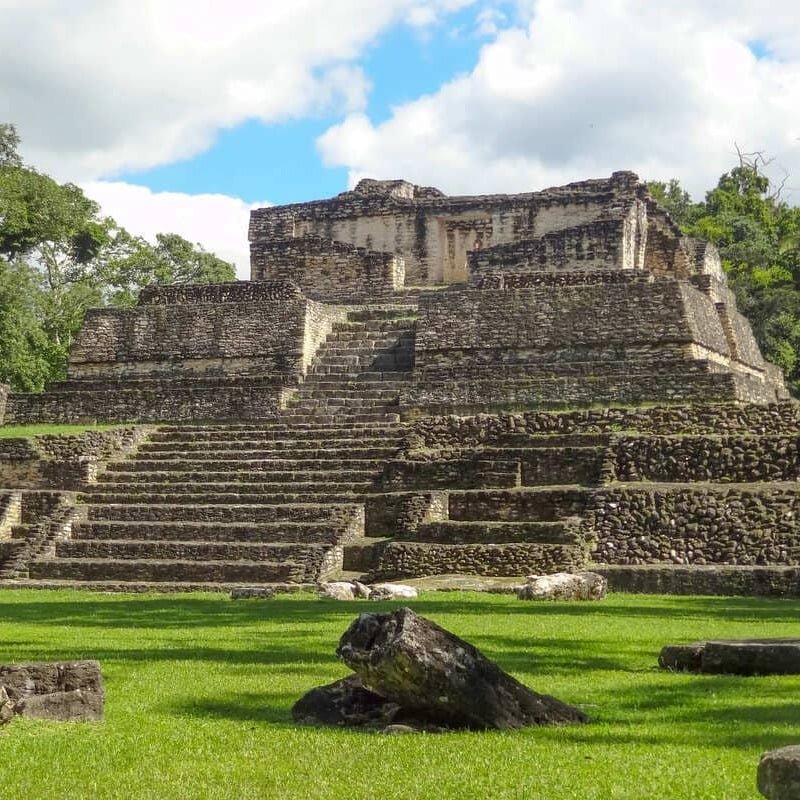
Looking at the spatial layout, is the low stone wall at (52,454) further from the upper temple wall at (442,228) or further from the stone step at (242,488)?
the upper temple wall at (442,228)

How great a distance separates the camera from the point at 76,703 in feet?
20.9

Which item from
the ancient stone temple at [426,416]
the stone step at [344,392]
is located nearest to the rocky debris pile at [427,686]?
the ancient stone temple at [426,416]

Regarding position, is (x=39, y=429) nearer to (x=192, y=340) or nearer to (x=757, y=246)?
(x=192, y=340)

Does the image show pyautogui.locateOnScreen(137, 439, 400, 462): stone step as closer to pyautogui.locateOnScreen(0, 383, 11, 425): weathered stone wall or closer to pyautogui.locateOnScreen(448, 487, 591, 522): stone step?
pyautogui.locateOnScreen(448, 487, 591, 522): stone step

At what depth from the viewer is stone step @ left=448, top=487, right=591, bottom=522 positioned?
→ 56.1ft

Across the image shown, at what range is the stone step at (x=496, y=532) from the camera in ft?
53.1

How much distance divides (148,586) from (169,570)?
71 centimetres

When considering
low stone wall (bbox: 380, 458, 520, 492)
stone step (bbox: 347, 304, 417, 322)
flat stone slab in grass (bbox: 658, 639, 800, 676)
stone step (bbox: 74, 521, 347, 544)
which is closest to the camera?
flat stone slab in grass (bbox: 658, 639, 800, 676)

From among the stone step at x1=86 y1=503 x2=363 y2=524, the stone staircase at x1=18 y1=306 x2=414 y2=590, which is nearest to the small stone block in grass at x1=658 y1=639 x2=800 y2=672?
the stone staircase at x1=18 y1=306 x2=414 y2=590

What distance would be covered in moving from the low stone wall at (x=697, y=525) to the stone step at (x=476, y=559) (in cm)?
67

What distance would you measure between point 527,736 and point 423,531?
11.0 metres

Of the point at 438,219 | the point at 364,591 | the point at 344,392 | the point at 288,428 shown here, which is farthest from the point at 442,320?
the point at 364,591

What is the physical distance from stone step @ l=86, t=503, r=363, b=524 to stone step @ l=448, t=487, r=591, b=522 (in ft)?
4.62

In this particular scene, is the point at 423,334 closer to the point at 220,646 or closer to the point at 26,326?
the point at 26,326
